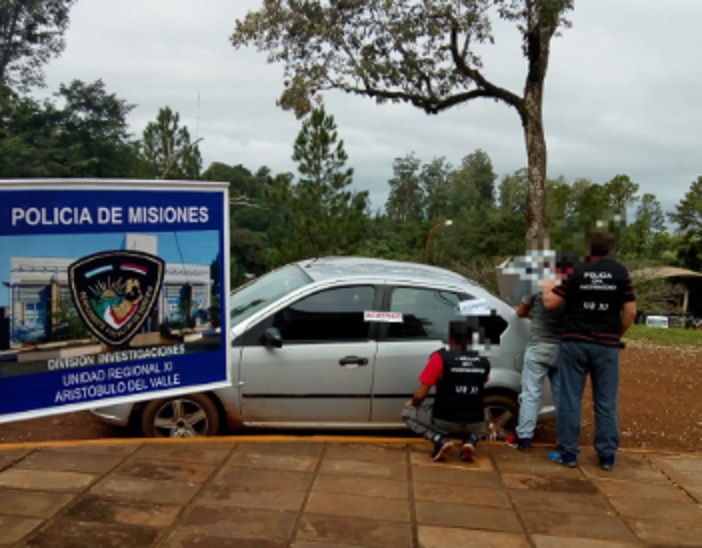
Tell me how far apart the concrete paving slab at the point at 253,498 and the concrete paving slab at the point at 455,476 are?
869 millimetres

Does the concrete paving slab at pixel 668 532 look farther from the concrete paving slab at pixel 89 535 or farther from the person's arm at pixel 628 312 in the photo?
the concrete paving slab at pixel 89 535

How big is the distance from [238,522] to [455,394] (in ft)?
5.88

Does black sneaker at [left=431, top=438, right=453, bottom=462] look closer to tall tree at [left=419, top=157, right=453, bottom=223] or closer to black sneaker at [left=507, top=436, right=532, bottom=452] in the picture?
black sneaker at [left=507, top=436, right=532, bottom=452]

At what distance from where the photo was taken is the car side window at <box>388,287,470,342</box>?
5.24 meters

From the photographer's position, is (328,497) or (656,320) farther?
(656,320)

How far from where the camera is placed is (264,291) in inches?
220

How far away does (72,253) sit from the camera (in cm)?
322

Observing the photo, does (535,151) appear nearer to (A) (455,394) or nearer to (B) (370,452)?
(A) (455,394)

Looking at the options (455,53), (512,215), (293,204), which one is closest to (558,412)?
(455,53)

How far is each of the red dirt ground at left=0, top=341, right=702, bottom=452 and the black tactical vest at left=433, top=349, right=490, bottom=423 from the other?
1.65 metres

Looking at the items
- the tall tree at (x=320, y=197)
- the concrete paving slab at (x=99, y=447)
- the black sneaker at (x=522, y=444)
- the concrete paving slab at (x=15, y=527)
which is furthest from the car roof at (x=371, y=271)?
the tall tree at (x=320, y=197)

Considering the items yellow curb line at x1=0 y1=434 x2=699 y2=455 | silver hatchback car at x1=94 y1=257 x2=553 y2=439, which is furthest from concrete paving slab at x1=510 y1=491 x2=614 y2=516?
silver hatchback car at x1=94 y1=257 x2=553 y2=439

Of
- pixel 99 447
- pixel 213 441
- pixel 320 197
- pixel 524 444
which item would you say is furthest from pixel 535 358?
pixel 320 197

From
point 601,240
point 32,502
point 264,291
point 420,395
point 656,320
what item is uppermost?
point 601,240
